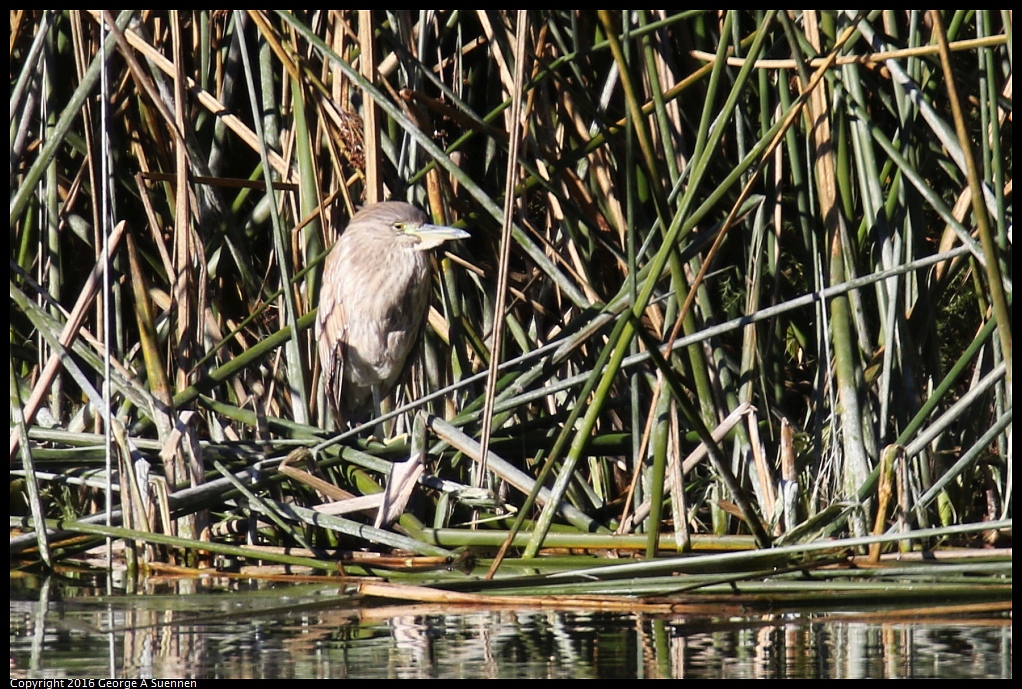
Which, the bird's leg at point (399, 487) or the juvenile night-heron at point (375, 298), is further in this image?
the juvenile night-heron at point (375, 298)

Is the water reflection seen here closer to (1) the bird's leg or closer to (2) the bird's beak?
(1) the bird's leg

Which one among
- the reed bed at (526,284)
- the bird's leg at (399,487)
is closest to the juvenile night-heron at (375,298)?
the reed bed at (526,284)

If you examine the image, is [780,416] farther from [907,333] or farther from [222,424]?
[222,424]

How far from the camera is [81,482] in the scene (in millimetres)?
3758

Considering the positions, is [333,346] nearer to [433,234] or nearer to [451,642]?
[433,234]

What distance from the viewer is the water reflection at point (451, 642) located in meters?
2.32

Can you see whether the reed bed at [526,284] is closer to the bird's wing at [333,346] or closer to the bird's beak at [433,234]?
the bird's beak at [433,234]

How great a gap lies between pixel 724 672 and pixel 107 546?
6.92ft

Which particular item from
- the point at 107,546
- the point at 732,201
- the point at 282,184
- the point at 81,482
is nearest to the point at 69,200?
the point at 282,184

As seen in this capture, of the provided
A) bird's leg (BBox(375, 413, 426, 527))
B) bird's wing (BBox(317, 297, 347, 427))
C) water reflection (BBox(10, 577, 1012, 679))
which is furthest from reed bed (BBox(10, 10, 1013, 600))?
bird's wing (BBox(317, 297, 347, 427))

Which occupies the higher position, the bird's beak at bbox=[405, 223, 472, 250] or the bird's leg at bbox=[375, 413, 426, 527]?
the bird's beak at bbox=[405, 223, 472, 250]

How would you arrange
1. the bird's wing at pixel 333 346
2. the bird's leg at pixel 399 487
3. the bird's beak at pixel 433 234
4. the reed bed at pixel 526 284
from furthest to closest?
the bird's wing at pixel 333 346, the bird's beak at pixel 433 234, the bird's leg at pixel 399 487, the reed bed at pixel 526 284

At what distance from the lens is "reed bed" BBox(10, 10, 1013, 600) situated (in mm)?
3348

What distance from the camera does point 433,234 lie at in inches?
167
